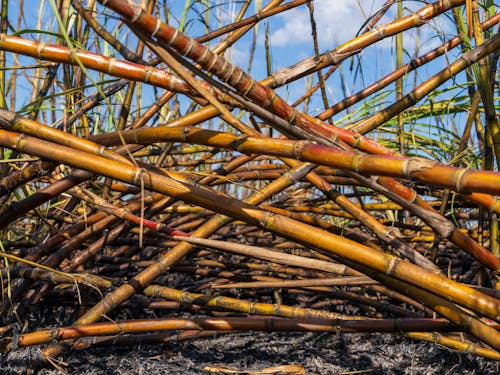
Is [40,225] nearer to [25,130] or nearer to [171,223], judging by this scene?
[171,223]

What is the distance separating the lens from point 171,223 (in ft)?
5.19

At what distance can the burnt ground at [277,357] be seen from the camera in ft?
3.77

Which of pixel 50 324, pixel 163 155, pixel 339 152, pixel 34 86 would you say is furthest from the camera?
pixel 34 86

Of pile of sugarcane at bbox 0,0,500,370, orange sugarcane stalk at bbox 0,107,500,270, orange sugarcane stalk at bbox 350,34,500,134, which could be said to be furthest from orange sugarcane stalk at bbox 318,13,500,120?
orange sugarcane stalk at bbox 0,107,500,270

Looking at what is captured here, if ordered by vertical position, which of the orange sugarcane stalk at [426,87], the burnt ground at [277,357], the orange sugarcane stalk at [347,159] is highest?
the orange sugarcane stalk at [426,87]

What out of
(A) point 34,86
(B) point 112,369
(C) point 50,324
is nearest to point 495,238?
(B) point 112,369

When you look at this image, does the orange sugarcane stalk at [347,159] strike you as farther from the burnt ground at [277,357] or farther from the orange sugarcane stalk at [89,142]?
the burnt ground at [277,357]

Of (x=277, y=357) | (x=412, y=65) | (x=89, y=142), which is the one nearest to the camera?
(x=89, y=142)

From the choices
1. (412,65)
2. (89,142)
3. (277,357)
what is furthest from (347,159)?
(277,357)

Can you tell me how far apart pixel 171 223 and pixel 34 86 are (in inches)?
28.1

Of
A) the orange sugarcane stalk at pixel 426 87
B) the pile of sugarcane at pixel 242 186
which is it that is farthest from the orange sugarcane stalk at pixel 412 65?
the orange sugarcane stalk at pixel 426 87

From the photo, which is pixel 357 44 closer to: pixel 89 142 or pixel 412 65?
pixel 412 65

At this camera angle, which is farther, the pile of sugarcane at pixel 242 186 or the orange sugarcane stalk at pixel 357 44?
the orange sugarcane stalk at pixel 357 44

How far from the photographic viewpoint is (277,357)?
124 centimetres
